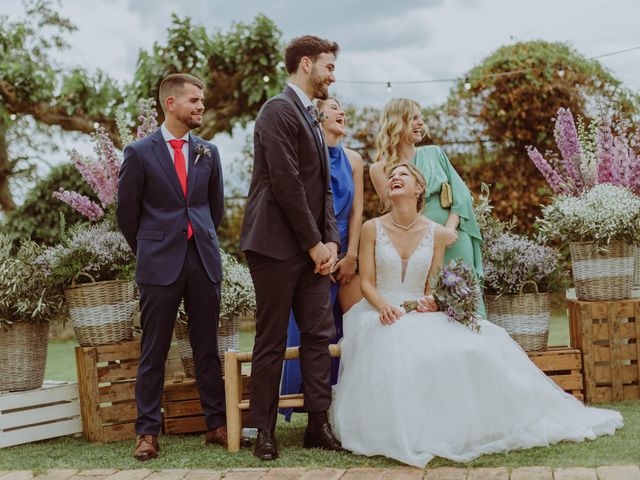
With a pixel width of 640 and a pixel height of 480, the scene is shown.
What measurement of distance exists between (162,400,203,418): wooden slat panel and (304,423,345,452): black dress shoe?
917 mm

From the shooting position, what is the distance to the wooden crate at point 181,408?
170 inches

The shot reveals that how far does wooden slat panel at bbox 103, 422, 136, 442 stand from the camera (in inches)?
166

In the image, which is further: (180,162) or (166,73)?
(166,73)

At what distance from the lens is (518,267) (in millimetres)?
4379

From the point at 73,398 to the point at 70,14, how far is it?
1079 centimetres

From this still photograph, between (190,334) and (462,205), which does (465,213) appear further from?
(190,334)

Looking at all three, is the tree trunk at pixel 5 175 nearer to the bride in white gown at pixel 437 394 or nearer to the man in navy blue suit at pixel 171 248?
the man in navy blue suit at pixel 171 248

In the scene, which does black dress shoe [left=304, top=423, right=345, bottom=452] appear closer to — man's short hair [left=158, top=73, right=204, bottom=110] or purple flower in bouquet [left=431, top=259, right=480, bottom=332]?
purple flower in bouquet [left=431, top=259, right=480, bottom=332]

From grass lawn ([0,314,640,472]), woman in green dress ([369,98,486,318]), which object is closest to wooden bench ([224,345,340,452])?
grass lawn ([0,314,640,472])

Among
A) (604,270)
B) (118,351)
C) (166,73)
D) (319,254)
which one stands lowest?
(118,351)

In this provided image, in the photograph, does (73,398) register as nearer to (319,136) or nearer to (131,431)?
(131,431)

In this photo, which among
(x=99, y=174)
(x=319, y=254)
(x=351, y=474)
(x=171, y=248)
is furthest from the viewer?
(x=99, y=174)

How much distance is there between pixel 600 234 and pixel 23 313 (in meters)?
3.04

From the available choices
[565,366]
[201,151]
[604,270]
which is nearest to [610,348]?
[565,366]
